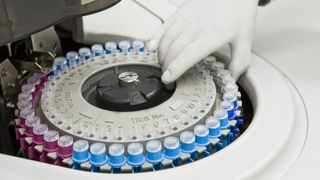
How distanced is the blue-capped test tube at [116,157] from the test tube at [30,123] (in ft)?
0.32

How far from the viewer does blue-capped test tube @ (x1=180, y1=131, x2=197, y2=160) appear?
0.47 meters

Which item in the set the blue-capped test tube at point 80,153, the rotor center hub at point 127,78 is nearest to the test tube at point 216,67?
the rotor center hub at point 127,78

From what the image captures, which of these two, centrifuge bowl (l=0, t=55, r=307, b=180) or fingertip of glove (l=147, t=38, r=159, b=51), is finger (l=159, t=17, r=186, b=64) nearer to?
fingertip of glove (l=147, t=38, r=159, b=51)

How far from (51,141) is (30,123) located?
40mm

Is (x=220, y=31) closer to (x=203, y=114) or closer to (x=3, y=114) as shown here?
(x=203, y=114)

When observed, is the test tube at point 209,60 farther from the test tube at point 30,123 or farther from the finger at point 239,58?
the test tube at point 30,123

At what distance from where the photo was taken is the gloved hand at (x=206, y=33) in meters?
0.56

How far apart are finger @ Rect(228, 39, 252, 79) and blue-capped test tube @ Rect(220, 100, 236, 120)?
0.08m

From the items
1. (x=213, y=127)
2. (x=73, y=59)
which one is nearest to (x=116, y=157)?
(x=213, y=127)

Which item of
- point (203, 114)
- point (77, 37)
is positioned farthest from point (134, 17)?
point (203, 114)

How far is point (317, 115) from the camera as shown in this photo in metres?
0.54

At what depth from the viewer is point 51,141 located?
0.47 metres

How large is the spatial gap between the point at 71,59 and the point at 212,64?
186 mm

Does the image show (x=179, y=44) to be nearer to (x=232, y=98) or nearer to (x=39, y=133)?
(x=232, y=98)
